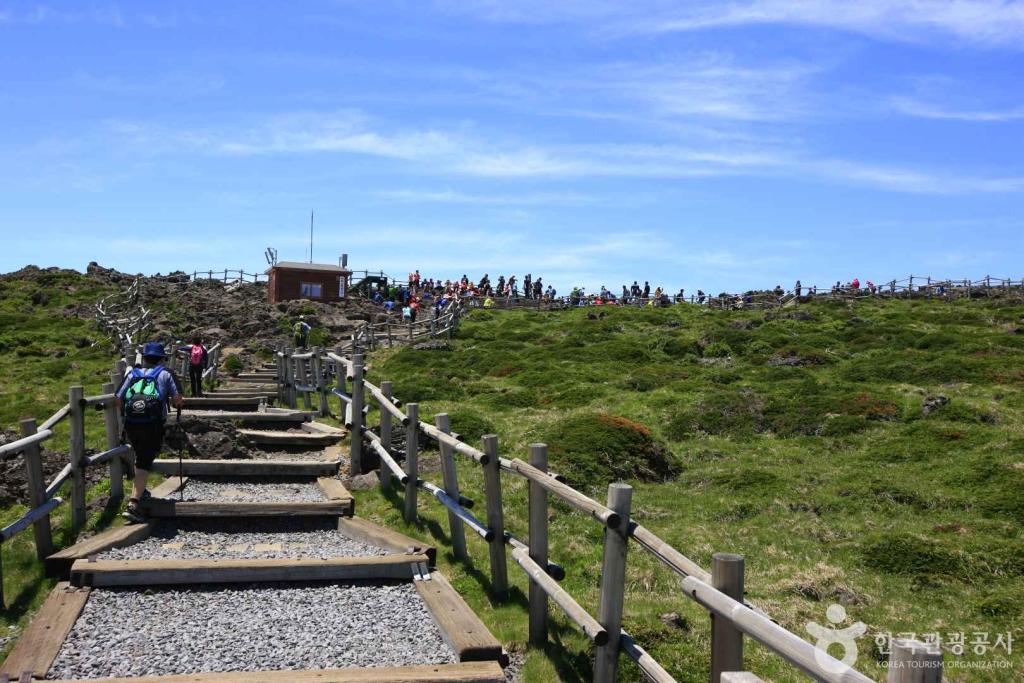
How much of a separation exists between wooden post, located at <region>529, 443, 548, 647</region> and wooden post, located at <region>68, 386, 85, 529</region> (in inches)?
246

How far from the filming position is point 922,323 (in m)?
43.0

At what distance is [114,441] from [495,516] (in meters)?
6.33

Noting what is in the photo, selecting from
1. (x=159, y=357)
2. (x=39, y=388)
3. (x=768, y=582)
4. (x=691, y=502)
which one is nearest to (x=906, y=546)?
(x=768, y=582)

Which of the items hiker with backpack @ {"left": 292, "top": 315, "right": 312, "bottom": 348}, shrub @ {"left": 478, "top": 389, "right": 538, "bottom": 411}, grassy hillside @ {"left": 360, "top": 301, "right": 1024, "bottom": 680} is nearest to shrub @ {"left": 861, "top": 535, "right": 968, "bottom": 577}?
grassy hillside @ {"left": 360, "top": 301, "right": 1024, "bottom": 680}

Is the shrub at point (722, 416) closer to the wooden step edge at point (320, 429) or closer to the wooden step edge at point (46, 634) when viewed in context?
the wooden step edge at point (320, 429)

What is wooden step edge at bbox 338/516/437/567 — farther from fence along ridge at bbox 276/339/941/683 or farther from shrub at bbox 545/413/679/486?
shrub at bbox 545/413/679/486

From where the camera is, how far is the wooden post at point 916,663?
290cm

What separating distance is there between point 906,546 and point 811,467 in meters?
5.09

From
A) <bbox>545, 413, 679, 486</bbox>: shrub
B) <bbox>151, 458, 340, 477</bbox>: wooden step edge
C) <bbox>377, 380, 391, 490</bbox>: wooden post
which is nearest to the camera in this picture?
<bbox>151, 458, 340, 477</bbox>: wooden step edge

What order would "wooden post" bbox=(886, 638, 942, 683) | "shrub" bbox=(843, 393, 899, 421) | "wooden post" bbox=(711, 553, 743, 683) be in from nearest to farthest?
"wooden post" bbox=(886, 638, 942, 683) → "wooden post" bbox=(711, 553, 743, 683) → "shrub" bbox=(843, 393, 899, 421)

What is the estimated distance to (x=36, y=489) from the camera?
9.31 metres

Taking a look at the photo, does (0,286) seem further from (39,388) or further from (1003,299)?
(1003,299)

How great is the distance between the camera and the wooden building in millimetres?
63688

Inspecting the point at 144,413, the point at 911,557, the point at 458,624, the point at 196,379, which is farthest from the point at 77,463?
the point at 196,379
